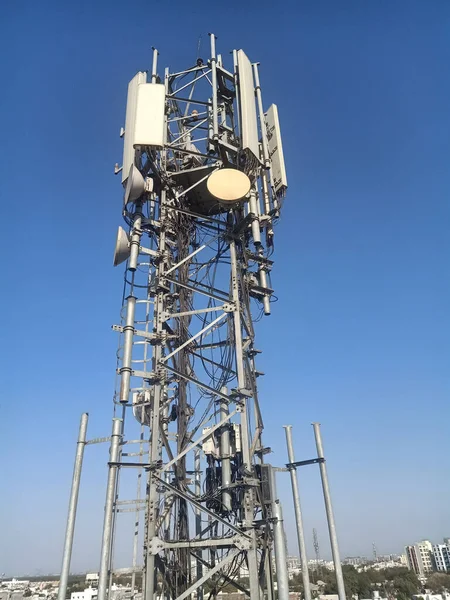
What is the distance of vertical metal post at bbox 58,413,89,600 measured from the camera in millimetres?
8664

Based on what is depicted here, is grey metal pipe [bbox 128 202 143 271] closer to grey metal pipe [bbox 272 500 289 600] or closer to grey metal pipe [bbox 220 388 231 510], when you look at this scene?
grey metal pipe [bbox 220 388 231 510]

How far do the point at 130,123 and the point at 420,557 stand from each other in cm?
16793

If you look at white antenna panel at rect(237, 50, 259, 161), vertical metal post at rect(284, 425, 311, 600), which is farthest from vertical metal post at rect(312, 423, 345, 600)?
white antenna panel at rect(237, 50, 259, 161)

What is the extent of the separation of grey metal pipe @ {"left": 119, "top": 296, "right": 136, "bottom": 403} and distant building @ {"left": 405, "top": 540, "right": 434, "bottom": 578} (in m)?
155

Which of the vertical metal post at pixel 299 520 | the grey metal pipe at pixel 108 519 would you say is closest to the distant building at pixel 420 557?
the vertical metal post at pixel 299 520

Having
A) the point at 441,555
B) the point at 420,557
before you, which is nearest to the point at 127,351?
the point at 420,557

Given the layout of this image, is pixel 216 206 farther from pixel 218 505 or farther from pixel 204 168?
pixel 218 505

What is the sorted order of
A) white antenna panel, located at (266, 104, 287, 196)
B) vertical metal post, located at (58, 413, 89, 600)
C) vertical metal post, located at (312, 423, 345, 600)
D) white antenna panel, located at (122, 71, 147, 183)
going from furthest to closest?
1. white antenna panel, located at (266, 104, 287, 196)
2. white antenna panel, located at (122, 71, 147, 183)
3. vertical metal post, located at (312, 423, 345, 600)
4. vertical metal post, located at (58, 413, 89, 600)

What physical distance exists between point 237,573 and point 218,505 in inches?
55.4

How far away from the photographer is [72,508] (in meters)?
9.06

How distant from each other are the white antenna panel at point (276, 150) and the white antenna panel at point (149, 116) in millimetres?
3573

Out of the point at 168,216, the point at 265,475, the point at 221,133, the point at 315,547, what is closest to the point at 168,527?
the point at 265,475

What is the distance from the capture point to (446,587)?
72312 mm

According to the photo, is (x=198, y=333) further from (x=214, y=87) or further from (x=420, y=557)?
(x=420, y=557)
